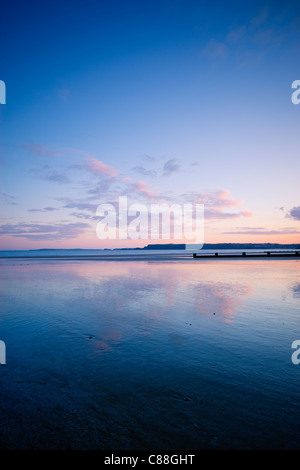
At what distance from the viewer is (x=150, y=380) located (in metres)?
6.27

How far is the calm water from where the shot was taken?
14.3ft

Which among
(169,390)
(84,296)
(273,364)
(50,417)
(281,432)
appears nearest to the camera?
(281,432)

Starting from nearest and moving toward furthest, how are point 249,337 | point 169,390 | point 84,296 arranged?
1. point 169,390
2. point 249,337
3. point 84,296

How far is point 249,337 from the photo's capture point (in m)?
9.25

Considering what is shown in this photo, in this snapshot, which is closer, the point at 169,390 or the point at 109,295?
the point at 169,390

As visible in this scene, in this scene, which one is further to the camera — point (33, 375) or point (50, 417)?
point (33, 375)

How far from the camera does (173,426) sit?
4.57 m

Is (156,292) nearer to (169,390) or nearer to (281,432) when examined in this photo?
(169,390)

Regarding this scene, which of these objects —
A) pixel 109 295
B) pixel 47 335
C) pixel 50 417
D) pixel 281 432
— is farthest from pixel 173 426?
pixel 109 295

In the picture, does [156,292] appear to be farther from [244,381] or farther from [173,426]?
[173,426]

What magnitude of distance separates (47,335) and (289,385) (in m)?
8.62

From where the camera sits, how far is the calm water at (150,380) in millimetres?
4367

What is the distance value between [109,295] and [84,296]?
5.93ft

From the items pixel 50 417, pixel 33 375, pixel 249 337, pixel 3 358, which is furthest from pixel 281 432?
pixel 3 358
